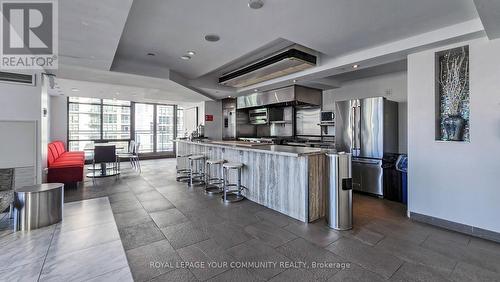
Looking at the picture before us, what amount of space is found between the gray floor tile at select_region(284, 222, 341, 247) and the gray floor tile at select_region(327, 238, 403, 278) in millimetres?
101

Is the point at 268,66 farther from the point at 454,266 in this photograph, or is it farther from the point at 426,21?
the point at 454,266

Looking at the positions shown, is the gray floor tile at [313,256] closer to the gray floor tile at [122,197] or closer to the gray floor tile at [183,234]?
the gray floor tile at [183,234]

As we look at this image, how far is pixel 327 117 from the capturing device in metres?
5.83

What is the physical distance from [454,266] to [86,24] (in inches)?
178

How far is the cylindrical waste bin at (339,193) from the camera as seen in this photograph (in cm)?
287

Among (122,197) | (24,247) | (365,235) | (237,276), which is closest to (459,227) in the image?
(365,235)

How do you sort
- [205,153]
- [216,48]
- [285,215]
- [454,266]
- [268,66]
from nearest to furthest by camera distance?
[454,266], [285,215], [216,48], [268,66], [205,153]

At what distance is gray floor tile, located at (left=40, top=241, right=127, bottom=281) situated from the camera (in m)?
1.97

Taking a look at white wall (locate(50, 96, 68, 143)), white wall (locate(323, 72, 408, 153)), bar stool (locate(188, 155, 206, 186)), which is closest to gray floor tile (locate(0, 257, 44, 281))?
bar stool (locate(188, 155, 206, 186))

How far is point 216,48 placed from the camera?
374 cm

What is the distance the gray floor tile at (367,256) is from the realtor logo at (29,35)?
3752 millimetres

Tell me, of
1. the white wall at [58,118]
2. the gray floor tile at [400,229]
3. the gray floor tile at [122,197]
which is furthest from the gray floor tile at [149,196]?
the white wall at [58,118]

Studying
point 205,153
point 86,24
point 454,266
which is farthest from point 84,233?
point 454,266

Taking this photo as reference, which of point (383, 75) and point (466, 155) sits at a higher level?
point (383, 75)
